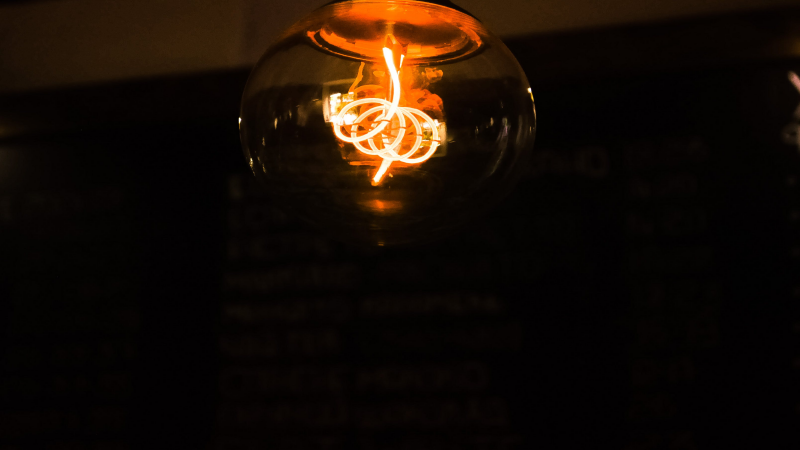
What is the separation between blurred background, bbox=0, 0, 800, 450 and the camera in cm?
127

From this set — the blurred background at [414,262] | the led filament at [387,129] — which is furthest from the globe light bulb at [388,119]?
the blurred background at [414,262]

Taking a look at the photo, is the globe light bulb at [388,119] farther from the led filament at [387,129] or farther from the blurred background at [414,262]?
the blurred background at [414,262]

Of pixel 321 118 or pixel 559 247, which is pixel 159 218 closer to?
pixel 559 247

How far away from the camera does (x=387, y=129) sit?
1.52ft

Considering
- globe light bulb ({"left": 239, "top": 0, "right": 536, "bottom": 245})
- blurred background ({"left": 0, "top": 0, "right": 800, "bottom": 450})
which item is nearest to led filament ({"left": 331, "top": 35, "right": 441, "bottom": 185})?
globe light bulb ({"left": 239, "top": 0, "right": 536, "bottom": 245})

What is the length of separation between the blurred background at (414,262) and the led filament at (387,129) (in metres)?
0.94

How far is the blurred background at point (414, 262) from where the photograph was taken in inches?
50.1

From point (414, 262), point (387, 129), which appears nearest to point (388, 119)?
point (387, 129)

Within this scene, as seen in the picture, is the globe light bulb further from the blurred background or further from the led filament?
the blurred background

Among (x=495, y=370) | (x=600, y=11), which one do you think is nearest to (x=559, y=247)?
(x=495, y=370)

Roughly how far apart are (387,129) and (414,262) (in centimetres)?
97

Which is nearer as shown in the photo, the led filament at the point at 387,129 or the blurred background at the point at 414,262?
the led filament at the point at 387,129

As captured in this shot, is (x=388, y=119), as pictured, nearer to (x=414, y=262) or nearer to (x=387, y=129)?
(x=387, y=129)

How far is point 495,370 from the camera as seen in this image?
4.36 feet
